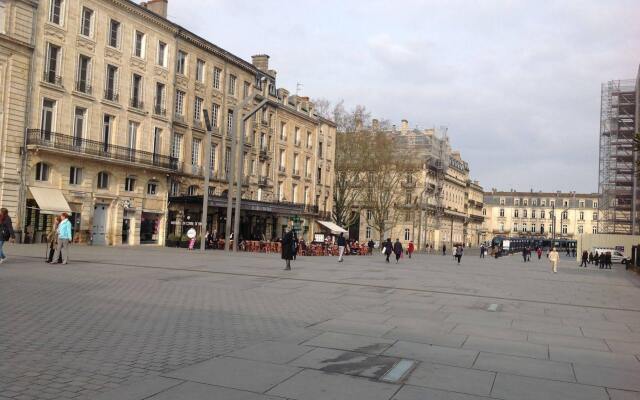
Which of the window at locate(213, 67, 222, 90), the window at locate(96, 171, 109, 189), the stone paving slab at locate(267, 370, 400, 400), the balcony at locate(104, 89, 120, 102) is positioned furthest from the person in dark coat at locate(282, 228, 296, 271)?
the window at locate(213, 67, 222, 90)

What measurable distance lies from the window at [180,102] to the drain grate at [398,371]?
38.2 metres

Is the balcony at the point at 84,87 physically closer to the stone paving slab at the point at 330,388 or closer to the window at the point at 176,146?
the window at the point at 176,146

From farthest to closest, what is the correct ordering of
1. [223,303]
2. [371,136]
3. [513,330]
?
[371,136] < [223,303] < [513,330]

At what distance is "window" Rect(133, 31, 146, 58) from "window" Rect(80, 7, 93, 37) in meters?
3.52

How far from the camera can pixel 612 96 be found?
56.2m

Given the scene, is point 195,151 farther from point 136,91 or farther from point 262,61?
point 262,61

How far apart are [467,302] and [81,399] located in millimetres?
10060

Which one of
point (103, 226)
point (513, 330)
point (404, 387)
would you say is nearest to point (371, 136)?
point (103, 226)

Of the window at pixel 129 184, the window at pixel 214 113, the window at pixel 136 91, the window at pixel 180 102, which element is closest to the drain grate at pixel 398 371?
the window at pixel 129 184

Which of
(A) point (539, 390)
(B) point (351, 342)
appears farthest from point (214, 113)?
(A) point (539, 390)

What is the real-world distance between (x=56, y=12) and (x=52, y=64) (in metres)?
2.97

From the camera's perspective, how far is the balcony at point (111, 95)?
3606cm

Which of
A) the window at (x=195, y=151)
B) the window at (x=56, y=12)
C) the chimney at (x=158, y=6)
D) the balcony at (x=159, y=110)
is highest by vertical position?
the chimney at (x=158, y=6)

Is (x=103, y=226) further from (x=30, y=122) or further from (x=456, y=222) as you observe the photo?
(x=456, y=222)
